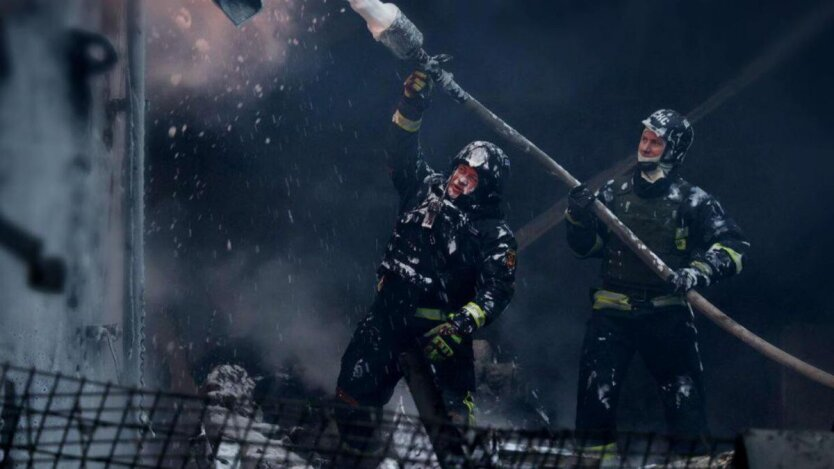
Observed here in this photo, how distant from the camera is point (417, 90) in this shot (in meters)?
6.48

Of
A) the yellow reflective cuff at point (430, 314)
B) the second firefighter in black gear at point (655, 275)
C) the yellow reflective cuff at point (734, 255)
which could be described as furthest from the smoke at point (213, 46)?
the yellow reflective cuff at point (734, 255)

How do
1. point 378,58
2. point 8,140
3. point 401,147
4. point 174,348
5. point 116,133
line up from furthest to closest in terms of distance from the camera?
point 378,58
point 174,348
point 401,147
point 116,133
point 8,140

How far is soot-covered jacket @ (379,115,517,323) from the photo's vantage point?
20.9 feet

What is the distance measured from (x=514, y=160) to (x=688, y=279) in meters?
2.61

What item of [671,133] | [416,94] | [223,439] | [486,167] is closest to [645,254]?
[671,133]

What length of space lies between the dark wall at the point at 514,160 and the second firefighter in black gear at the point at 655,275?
4.73 feet

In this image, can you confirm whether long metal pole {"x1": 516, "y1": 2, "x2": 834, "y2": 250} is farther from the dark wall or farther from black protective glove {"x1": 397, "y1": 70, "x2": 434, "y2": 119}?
black protective glove {"x1": 397, "y1": 70, "x2": 434, "y2": 119}

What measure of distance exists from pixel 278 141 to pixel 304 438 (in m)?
2.98

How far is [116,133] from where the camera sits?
17.8 ft

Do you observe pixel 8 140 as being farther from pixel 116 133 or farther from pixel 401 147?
pixel 401 147

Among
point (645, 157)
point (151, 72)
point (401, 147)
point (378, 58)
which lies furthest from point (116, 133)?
point (645, 157)

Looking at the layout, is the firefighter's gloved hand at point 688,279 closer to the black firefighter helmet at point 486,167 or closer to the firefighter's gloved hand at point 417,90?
the black firefighter helmet at point 486,167

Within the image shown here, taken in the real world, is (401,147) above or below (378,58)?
below

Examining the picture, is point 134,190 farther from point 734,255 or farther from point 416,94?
point 734,255
